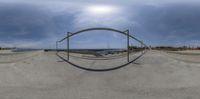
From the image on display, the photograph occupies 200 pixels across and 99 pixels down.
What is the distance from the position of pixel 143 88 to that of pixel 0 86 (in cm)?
859

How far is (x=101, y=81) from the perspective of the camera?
21.6 m

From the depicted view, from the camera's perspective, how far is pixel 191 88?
1931 cm

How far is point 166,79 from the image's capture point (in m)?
21.9

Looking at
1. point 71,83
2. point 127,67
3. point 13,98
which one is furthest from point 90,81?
point 13,98

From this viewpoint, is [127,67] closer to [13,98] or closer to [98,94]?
[98,94]

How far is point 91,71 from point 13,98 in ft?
28.2

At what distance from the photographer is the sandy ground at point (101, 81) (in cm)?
1764

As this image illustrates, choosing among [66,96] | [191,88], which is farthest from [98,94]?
[191,88]

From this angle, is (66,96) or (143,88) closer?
(66,96)

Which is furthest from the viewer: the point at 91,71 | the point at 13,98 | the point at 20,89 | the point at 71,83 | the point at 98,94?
the point at 91,71

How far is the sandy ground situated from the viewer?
57.9ft

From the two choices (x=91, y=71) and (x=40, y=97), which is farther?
(x=91, y=71)

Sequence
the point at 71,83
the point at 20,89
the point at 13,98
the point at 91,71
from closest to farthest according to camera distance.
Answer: the point at 13,98 < the point at 20,89 < the point at 71,83 < the point at 91,71

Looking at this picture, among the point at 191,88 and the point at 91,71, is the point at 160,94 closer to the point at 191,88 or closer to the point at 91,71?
the point at 191,88
